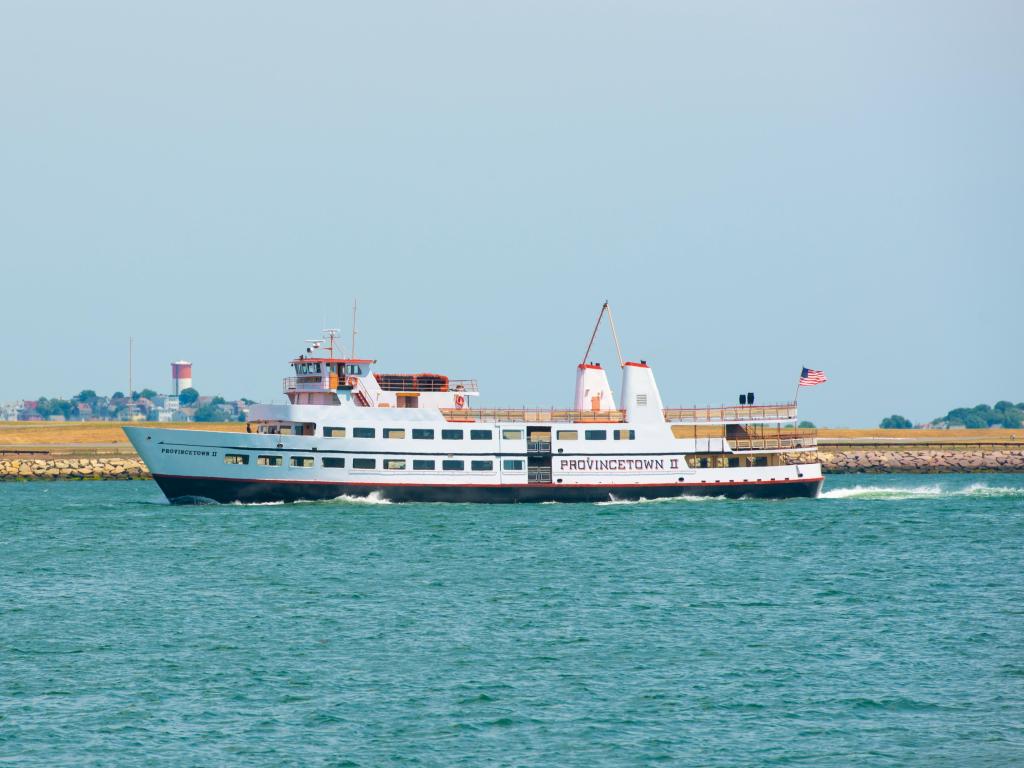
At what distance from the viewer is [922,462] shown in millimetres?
111750

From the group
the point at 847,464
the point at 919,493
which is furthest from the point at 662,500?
the point at 847,464

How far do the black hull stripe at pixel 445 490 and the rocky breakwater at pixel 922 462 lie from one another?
140ft

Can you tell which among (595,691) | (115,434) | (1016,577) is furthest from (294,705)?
(115,434)

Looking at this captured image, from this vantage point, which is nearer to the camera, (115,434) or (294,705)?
(294,705)

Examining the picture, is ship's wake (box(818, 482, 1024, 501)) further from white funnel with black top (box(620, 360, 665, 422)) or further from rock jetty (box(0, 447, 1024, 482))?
rock jetty (box(0, 447, 1024, 482))

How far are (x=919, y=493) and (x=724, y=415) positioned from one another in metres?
16.4

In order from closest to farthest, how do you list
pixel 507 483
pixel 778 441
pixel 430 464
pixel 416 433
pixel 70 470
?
pixel 416 433 < pixel 430 464 < pixel 507 483 < pixel 778 441 < pixel 70 470

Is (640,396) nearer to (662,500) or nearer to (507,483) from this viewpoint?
(662,500)

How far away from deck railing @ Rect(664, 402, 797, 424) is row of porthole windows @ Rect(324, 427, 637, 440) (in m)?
3.03

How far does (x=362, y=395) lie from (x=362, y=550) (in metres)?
18.0

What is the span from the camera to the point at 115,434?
5187 inches

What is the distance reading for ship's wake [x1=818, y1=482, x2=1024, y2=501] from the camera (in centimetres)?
7638

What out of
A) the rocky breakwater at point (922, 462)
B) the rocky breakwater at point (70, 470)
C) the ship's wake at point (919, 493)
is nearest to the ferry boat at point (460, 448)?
the ship's wake at point (919, 493)

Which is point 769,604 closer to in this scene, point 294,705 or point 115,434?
point 294,705
